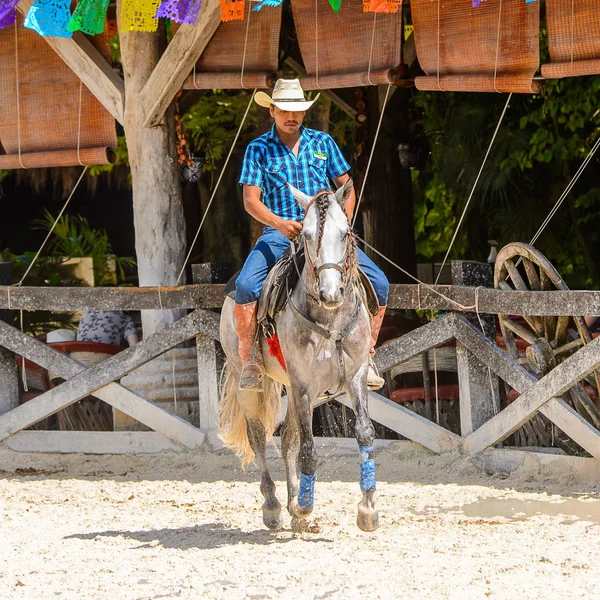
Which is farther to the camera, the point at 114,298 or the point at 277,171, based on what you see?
the point at 114,298

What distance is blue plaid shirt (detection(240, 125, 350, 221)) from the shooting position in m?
6.28

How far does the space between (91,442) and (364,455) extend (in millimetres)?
3663

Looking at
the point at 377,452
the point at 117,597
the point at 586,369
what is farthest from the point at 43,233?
the point at 117,597

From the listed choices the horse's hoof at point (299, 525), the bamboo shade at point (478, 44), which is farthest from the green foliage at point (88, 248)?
the horse's hoof at point (299, 525)

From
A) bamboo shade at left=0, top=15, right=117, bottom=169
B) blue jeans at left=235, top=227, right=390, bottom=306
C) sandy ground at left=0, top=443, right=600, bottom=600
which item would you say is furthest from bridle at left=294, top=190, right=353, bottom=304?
bamboo shade at left=0, top=15, right=117, bottom=169

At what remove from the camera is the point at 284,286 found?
597 cm

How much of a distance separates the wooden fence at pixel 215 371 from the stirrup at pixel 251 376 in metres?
1.74

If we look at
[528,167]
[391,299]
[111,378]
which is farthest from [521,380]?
[528,167]

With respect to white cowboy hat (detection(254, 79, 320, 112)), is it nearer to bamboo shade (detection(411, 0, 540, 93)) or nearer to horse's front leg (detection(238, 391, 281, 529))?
horse's front leg (detection(238, 391, 281, 529))

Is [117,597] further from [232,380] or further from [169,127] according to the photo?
[169,127]

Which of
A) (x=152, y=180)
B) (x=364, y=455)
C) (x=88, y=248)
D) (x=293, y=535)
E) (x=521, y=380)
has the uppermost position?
(x=88, y=248)

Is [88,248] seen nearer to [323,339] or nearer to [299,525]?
[299,525]

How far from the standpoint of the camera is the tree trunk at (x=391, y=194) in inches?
419

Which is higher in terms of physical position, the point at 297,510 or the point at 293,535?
the point at 297,510
